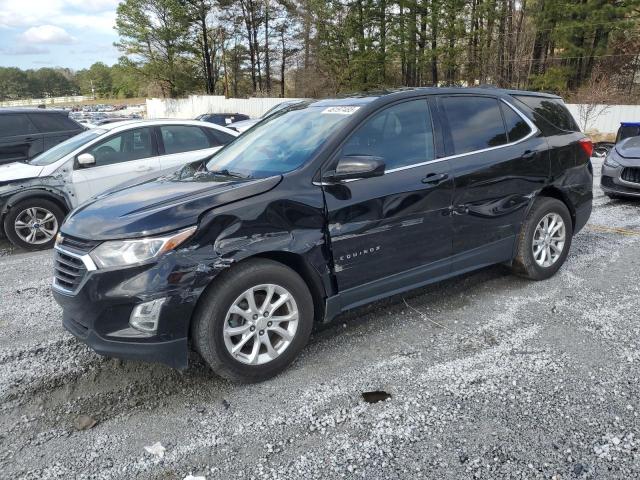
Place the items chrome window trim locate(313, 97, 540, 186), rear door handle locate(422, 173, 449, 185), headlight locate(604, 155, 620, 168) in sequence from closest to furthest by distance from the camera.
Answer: chrome window trim locate(313, 97, 540, 186) < rear door handle locate(422, 173, 449, 185) < headlight locate(604, 155, 620, 168)

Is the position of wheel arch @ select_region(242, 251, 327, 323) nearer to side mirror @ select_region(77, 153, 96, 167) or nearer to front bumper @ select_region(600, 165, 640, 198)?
side mirror @ select_region(77, 153, 96, 167)

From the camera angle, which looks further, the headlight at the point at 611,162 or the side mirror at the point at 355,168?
the headlight at the point at 611,162

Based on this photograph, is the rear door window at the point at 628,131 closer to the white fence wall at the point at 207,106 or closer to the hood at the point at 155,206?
the hood at the point at 155,206

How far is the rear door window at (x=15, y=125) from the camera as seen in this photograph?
27.9ft

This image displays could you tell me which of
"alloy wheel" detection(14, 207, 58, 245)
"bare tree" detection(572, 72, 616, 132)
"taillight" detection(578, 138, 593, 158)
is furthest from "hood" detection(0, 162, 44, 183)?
"bare tree" detection(572, 72, 616, 132)

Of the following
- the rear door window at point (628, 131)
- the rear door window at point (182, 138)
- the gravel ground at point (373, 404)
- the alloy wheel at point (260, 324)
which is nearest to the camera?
the gravel ground at point (373, 404)

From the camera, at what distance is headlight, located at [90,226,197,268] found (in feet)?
8.84

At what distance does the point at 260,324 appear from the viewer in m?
Answer: 3.00

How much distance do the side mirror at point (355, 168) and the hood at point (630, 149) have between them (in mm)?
6310

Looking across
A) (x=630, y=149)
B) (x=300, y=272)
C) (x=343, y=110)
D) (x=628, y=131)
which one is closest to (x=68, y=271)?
(x=300, y=272)

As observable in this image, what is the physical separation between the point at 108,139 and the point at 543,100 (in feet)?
18.0

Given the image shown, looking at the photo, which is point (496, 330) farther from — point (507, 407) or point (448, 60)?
point (448, 60)

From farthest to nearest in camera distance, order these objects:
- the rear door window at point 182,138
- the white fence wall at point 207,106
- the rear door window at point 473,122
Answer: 1. the white fence wall at point 207,106
2. the rear door window at point 182,138
3. the rear door window at point 473,122

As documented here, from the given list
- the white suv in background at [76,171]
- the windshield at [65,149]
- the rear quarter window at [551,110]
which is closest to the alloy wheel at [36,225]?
the white suv in background at [76,171]
